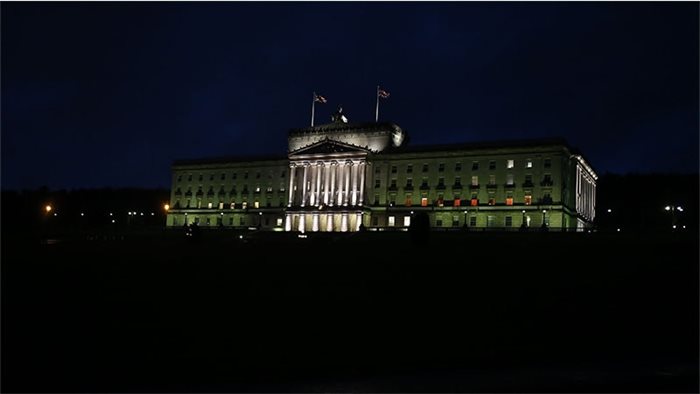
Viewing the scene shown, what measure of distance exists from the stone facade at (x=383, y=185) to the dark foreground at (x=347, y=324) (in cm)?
4324

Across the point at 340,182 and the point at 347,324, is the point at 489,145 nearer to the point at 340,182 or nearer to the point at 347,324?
the point at 340,182

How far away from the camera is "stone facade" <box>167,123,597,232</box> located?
81.2 m

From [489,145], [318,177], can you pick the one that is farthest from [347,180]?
[489,145]

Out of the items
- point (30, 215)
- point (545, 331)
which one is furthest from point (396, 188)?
point (545, 331)

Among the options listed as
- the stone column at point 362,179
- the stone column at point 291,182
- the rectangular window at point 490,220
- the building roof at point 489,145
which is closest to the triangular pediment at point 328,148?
the stone column at point 362,179

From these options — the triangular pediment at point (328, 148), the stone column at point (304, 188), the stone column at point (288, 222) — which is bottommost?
the stone column at point (288, 222)

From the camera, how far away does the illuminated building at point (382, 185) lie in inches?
3201

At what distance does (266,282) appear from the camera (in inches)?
1139

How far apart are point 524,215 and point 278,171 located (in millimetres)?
39106

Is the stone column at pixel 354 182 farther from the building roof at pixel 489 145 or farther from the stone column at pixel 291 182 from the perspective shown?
the stone column at pixel 291 182

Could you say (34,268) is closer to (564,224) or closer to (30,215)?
(30,215)

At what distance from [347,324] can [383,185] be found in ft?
224

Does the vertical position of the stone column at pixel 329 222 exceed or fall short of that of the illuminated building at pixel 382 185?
it falls short

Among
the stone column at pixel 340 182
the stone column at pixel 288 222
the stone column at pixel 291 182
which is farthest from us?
the stone column at pixel 291 182
